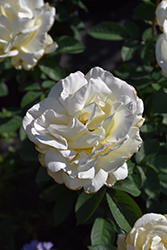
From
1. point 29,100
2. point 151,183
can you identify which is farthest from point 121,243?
point 29,100

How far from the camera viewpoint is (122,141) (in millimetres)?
553

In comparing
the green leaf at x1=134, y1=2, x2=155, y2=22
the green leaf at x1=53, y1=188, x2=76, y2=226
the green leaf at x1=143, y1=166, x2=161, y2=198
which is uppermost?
the green leaf at x1=134, y1=2, x2=155, y2=22

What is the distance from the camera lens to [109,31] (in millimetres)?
1012

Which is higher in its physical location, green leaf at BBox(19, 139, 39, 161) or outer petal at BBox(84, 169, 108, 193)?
outer petal at BBox(84, 169, 108, 193)

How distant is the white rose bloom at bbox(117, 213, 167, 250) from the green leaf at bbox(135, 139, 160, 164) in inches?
9.8

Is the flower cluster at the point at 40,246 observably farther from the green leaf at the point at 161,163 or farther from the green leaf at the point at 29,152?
the green leaf at the point at 161,163

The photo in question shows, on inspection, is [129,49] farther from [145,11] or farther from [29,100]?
[29,100]

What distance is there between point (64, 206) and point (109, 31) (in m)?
0.68

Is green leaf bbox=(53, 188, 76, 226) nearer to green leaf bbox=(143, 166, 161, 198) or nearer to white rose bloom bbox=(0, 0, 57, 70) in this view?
green leaf bbox=(143, 166, 161, 198)

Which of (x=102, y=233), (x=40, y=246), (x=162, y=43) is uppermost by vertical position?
(x=162, y=43)

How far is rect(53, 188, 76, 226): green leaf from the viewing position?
3.48ft

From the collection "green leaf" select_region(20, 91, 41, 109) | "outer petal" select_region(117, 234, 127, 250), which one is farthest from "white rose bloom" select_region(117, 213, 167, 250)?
"green leaf" select_region(20, 91, 41, 109)

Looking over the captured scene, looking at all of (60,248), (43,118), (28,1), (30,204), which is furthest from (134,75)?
(30,204)

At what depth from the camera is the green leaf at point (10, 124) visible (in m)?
1.04
